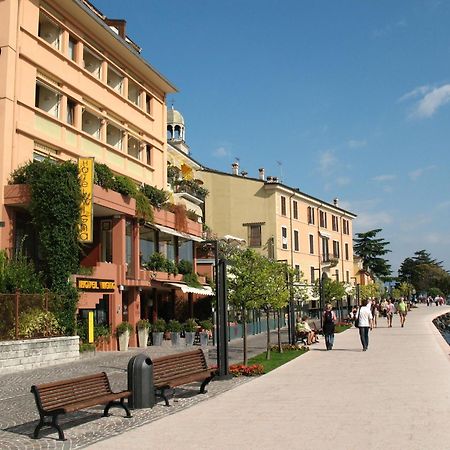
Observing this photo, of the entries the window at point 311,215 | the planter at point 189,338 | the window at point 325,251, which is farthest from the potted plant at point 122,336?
the window at point 325,251

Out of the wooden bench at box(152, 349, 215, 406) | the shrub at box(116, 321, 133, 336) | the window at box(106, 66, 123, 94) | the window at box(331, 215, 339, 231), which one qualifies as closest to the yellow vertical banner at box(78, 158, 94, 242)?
the shrub at box(116, 321, 133, 336)

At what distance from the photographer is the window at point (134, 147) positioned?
3247cm

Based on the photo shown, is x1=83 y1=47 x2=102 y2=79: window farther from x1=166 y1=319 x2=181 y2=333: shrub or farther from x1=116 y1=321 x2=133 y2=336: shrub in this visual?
x1=166 y1=319 x2=181 y2=333: shrub

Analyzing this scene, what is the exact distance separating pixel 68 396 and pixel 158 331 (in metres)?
19.6

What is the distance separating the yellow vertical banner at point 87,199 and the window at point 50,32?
20.8 feet

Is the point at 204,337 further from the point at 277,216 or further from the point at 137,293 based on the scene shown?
the point at 277,216

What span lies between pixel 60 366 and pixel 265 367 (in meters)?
6.45

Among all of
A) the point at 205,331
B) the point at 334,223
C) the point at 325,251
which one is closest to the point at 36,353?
the point at 205,331

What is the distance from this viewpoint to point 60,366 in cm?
1878

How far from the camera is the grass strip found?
17391 millimetres

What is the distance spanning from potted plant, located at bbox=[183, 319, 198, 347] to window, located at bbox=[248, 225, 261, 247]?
23.5 meters

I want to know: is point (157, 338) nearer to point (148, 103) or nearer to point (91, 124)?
point (91, 124)

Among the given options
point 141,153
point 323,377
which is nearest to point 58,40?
point 141,153

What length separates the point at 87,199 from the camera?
73.3 feet
